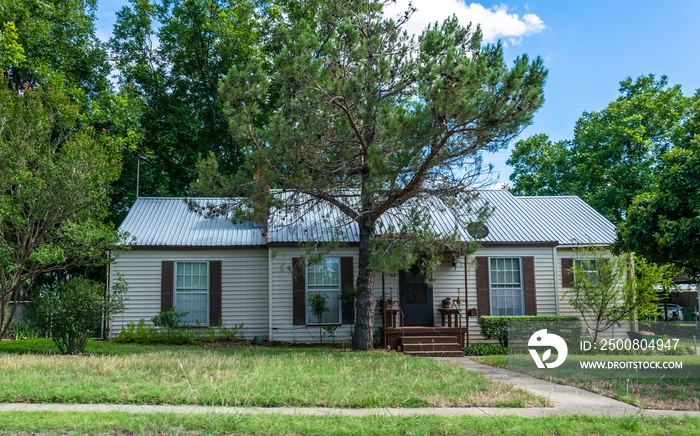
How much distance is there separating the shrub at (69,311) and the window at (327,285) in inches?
215

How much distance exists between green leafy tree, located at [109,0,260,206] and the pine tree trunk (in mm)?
12572

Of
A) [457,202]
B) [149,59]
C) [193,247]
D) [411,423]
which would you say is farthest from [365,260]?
[149,59]

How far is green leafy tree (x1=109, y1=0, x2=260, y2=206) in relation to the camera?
24.4 meters

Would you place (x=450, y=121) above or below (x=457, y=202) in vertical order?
above

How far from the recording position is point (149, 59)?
1035 inches

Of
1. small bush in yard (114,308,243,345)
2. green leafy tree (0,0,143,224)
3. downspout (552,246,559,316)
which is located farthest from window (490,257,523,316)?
green leafy tree (0,0,143,224)

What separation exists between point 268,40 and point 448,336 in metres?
17.5

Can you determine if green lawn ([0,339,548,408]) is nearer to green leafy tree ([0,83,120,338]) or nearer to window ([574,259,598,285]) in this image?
green leafy tree ([0,83,120,338])

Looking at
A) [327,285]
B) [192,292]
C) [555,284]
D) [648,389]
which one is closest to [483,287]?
[555,284]

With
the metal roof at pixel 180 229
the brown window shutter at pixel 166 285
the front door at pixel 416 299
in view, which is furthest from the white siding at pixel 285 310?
the brown window shutter at pixel 166 285

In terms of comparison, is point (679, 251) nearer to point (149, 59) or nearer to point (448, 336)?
point (448, 336)

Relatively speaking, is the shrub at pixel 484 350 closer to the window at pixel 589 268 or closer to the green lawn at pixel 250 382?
the window at pixel 589 268

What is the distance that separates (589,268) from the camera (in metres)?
15.6

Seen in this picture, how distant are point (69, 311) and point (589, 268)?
13036mm
